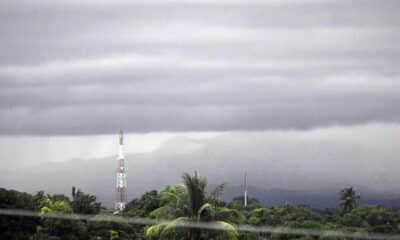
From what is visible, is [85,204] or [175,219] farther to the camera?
[85,204]

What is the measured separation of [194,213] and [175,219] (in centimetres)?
50

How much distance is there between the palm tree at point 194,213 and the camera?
2283 centimetres

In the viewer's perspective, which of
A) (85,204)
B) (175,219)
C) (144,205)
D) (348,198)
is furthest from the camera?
(348,198)

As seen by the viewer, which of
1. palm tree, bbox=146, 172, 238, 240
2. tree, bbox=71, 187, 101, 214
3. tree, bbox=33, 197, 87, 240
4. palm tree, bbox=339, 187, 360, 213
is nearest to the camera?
palm tree, bbox=146, 172, 238, 240

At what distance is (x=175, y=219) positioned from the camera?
23.0m

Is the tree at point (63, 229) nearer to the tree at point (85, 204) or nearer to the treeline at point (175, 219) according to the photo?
the treeline at point (175, 219)

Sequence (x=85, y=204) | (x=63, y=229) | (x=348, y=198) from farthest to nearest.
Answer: (x=348, y=198)
(x=85, y=204)
(x=63, y=229)

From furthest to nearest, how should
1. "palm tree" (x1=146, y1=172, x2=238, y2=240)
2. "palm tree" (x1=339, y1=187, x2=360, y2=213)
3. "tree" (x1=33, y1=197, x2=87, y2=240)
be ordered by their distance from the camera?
"palm tree" (x1=339, y1=187, x2=360, y2=213) < "tree" (x1=33, y1=197, x2=87, y2=240) < "palm tree" (x1=146, y1=172, x2=238, y2=240)

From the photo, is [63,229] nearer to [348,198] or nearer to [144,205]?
[144,205]

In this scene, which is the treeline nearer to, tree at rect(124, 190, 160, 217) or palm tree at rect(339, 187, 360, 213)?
tree at rect(124, 190, 160, 217)

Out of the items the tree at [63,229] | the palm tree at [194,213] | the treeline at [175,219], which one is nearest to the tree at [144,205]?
the treeline at [175,219]

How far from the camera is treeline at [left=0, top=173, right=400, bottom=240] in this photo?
75.4 ft

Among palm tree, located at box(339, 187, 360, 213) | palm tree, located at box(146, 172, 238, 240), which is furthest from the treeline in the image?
palm tree, located at box(339, 187, 360, 213)

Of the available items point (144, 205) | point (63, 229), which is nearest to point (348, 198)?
point (144, 205)
